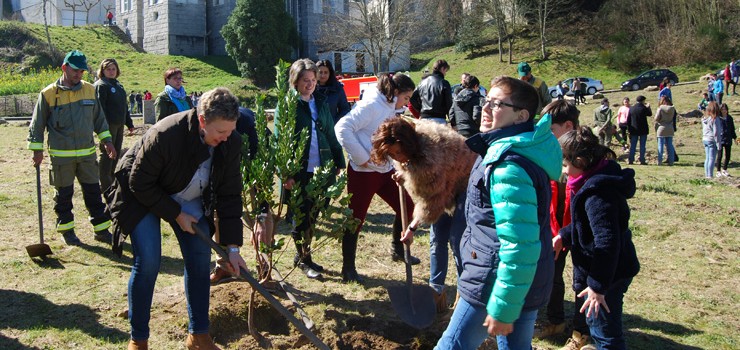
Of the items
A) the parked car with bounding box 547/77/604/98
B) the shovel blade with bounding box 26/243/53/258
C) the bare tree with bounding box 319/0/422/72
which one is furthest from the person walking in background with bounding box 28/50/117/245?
the bare tree with bounding box 319/0/422/72

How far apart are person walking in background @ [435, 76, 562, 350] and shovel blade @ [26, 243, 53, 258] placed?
4592mm

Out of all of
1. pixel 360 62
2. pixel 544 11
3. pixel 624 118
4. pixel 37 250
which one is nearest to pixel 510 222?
pixel 37 250

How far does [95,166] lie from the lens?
21.8ft

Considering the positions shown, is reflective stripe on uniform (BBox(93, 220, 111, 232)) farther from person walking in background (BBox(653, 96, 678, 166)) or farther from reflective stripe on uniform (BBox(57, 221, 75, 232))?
person walking in background (BBox(653, 96, 678, 166))

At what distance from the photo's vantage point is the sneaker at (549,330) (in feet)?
14.5

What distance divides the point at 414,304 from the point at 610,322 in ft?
4.70

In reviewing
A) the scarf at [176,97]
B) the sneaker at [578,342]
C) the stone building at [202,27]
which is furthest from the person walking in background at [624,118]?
the stone building at [202,27]

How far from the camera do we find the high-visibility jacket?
621cm

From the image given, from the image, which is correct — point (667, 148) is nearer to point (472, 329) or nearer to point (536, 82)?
point (536, 82)

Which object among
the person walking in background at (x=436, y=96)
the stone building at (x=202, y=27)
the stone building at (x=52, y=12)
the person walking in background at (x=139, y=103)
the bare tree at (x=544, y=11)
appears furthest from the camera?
the stone building at (x=52, y=12)

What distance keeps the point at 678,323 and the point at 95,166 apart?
5.76m

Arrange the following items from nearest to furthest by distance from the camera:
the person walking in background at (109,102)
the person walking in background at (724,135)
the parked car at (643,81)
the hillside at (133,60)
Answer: the person walking in background at (109,102), the person walking in background at (724,135), the parked car at (643,81), the hillside at (133,60)

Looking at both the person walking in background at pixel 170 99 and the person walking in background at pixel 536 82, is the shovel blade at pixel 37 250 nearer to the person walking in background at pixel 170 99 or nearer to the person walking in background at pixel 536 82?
the person walking in background at pixel 170 99

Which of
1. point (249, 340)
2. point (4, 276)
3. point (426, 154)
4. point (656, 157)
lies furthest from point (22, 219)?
point (656, 157)
